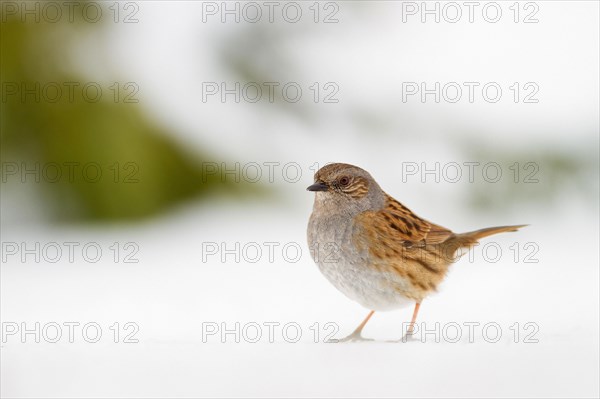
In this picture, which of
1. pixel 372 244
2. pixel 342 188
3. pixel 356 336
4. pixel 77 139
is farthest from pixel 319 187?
pixel 77 139

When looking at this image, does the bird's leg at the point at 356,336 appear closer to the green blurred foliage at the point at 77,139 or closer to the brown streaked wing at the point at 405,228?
the brown streaked wing at the point at 405,228

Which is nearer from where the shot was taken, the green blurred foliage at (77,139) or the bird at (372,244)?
the bird at (372,244)

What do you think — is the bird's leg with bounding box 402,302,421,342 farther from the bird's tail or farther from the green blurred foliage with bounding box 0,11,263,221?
the green blurred foliage with bounding box 0,11,263,221

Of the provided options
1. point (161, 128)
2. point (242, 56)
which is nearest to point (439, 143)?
point (242, 56)

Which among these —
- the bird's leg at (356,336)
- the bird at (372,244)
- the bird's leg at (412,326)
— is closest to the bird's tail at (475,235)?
the bird at (372,244)

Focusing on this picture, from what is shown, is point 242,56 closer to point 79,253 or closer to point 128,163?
point 128,163

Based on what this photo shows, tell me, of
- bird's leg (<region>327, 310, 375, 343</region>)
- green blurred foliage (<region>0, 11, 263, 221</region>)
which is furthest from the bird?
green blurred foliage (<region>0, 11, 263, 221</region>)

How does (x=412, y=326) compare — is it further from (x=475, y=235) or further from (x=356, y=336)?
(x=475, y=235)
